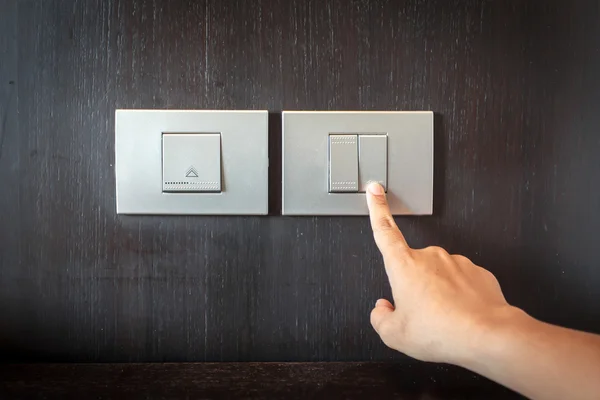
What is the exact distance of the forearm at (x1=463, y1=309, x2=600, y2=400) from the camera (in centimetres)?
37

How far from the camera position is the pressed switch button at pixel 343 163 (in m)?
0.55

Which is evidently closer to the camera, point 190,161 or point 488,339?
point 488,339

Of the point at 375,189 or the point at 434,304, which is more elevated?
the point at 375,189

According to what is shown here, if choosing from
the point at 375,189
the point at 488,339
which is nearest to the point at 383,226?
the point at 375,189

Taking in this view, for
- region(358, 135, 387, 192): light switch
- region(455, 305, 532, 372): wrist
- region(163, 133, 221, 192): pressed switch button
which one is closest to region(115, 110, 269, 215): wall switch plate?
region(163, 133, 221, 192): pressed switch button

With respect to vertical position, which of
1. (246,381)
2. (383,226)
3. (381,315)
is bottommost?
(246,381)

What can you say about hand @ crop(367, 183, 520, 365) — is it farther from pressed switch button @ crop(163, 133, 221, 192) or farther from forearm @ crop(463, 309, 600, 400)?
pressed switch button @ crop(163, 133, 221, 192)

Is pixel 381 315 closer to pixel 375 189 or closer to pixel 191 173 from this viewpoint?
pixel 375 189

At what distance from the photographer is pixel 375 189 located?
0.55 meters

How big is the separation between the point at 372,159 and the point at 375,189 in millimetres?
42

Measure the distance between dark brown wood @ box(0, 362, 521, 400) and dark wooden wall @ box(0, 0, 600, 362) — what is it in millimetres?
23

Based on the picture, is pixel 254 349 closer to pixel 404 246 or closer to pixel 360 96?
pixel 404 246

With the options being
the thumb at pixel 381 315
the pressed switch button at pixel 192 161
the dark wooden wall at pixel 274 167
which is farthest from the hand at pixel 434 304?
the pressed switch button at pixel 192 161

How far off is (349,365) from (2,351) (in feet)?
1.66
